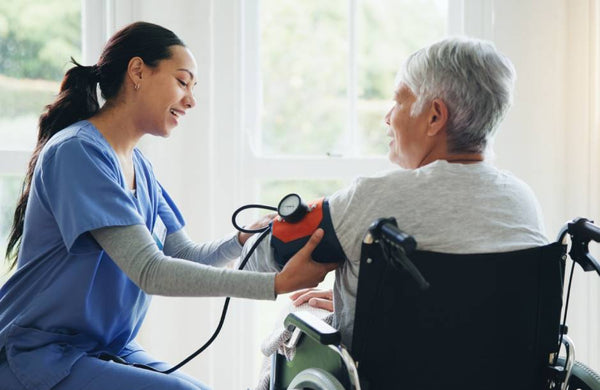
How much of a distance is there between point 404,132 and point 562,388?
0.57 metres

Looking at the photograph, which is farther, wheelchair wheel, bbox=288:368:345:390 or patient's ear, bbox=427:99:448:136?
patient's ear, bbox=427:99:448:136

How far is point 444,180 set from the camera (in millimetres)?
1200

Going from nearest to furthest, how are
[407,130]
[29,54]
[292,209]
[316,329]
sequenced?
1. [316,329]
2. [292,209]
3. [407,130]
4. [29,54]

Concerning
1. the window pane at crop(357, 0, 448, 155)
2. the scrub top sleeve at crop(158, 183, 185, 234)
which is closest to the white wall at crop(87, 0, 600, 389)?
the window pane at crop(357, 0, 448, 155)

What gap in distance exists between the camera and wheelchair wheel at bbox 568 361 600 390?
1.31 metres

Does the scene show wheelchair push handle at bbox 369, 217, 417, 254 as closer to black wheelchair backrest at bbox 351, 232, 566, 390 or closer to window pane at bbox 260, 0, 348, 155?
black wheelchair backrest at bbox 351, 232, 566, 390

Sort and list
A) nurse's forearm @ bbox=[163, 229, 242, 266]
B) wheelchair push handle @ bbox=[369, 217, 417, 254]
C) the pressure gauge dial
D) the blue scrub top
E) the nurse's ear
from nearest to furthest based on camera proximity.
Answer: wheelchair push handle @ bbox=[369, 217, 417, 254]
the pressure gauge dial
the blue scrub top
the nurse's ear
nurse's forearm @ bbox=[163, 229, 242, 266]

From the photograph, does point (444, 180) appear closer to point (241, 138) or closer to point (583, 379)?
point (583, 379)

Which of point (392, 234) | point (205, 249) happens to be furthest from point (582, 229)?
point (205, 249)

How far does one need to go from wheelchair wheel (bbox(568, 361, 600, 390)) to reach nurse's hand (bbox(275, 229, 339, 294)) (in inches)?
20.9

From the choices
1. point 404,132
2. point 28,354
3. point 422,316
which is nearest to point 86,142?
point 28,354

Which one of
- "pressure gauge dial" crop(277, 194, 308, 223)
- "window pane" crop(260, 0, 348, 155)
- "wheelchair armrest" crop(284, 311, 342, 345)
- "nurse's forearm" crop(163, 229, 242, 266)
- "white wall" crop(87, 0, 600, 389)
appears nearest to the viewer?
"wheelchair armrest" crop(284, 311, 342, 345)

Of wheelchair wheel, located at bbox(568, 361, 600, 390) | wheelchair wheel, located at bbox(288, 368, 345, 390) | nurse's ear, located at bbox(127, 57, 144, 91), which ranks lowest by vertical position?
wheelchair wheel, located at bbox(568, 361, 600, 390)

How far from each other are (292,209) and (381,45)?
1379mm
